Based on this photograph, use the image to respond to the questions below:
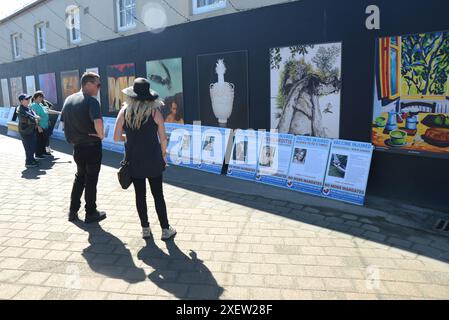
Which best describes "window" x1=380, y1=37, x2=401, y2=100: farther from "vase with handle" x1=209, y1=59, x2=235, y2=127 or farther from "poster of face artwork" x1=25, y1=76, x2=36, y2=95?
"poster of face artwork" x1=25, y1=76, x2=36, y2=95

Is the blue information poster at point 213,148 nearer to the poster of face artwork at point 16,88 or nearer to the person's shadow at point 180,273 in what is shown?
the person's shadow at point 180,273

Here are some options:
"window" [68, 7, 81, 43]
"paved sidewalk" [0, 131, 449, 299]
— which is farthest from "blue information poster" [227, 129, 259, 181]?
"window" [68, 7, 81, 43]

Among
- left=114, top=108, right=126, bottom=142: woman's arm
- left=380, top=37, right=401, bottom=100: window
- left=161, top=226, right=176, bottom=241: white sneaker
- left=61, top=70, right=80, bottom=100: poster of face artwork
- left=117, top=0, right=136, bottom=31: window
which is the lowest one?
left=161, top=226, right=176, bottom=241: white sneaker

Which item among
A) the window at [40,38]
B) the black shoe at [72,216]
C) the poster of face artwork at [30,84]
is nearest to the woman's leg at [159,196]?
the black shoe at [72,216]

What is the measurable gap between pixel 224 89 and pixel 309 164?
2.96 m

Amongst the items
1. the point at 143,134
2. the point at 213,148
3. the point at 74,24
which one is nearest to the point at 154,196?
the point at 143,134

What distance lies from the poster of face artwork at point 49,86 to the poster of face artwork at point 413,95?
44.9 feet

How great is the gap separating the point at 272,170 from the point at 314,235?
238 centimetres

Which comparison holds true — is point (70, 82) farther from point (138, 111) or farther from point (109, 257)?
point (109, 257)

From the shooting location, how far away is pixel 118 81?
39.0 ft

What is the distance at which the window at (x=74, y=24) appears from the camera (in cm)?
1405

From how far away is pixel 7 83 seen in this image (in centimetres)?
2058

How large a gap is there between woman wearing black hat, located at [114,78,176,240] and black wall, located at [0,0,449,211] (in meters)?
Answer: 3.52

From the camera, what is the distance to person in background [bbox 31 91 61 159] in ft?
30.6
